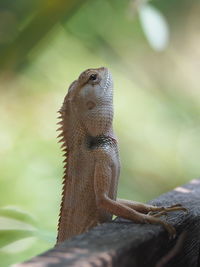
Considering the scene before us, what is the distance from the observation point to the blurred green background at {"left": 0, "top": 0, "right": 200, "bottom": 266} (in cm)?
456

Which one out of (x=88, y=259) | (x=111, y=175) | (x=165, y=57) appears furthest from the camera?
(x=165, y=57)

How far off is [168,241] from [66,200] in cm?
66

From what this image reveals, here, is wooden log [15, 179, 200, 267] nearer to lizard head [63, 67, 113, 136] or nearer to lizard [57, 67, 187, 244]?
lizard [57, 67, 187, 244]

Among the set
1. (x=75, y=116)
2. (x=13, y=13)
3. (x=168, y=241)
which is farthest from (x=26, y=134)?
(x=168, y=241)

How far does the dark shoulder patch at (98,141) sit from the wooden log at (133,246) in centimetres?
33

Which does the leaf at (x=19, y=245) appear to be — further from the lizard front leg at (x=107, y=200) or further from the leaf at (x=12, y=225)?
the lizard front leg at (x=107, y=200)

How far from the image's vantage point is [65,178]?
231 cm

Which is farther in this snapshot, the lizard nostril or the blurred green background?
the blurred green background

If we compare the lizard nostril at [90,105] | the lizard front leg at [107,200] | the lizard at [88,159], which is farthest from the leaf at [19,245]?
the lizard nostril at [90,105]

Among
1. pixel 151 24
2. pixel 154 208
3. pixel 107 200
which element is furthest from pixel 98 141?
pixel 151 24

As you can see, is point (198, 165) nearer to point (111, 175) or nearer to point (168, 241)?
point (111, 175)

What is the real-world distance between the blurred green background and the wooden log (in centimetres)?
233

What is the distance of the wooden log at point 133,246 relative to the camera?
1.35m

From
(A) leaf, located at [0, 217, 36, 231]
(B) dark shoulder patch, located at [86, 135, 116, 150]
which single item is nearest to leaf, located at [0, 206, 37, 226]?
(A) leaf, located at [0, 217, 36, 231]
